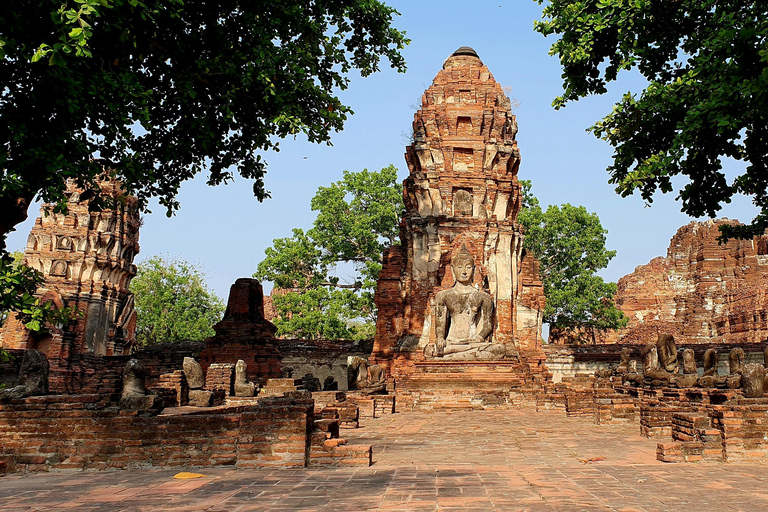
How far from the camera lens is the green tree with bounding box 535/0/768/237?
841 cm

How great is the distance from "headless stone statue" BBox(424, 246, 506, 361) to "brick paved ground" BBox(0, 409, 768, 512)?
8561 mm

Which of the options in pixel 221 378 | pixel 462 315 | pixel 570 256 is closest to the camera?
pixel 221 378

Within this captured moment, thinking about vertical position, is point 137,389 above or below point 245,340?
below

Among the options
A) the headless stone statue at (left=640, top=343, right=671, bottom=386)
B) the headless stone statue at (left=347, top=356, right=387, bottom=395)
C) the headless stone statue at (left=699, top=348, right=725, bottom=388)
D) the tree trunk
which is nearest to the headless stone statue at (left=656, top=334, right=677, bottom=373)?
the headless stone statue at (left=640, top=343, right=671, bottom=386)

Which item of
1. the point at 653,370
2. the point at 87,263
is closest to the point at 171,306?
the point at 87,263

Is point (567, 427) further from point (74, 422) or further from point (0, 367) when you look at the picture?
point (0, 367)

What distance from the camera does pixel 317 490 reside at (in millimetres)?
5531

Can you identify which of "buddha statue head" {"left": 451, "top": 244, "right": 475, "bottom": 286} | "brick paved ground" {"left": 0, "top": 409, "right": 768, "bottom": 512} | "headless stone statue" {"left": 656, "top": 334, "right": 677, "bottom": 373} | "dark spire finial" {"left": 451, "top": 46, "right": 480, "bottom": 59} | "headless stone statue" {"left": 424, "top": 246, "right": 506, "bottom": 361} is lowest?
"brick paved ground" {"left": 0, "top": 409, "right": 768, "bottom": 512}

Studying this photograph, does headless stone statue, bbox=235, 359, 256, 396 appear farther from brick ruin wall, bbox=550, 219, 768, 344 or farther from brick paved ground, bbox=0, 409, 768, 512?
brick ruin wall, bbox=550, 219, 768, 344

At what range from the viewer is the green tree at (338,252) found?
32125 millimetres

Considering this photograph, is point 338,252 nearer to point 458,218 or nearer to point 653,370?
point 458,218

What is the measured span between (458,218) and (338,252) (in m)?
13.6

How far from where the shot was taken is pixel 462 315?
57.0 feet

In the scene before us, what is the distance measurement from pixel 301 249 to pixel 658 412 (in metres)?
25.9
